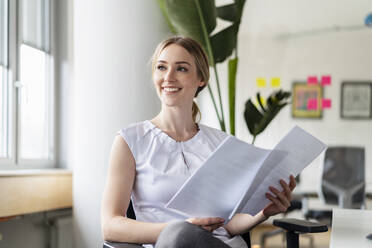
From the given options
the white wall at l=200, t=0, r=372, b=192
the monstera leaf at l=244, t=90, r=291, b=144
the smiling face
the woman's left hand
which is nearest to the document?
the woman's left hand

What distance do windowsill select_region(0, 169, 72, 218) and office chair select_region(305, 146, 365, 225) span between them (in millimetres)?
2542

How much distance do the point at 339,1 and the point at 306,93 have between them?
1.21m

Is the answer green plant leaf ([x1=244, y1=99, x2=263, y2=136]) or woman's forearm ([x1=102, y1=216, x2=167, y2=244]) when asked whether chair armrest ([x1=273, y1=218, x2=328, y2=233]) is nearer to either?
woman's forearm ([x1=102, y1=216, x2=167, y2=244])

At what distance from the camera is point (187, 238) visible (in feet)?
3.46

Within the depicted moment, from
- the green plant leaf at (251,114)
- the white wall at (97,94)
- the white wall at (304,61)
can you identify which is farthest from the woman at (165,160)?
the white wall at (304,61)

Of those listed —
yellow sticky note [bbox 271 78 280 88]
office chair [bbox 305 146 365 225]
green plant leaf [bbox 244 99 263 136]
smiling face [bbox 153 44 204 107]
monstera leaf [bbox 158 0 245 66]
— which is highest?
monstera leaf [bbox 158 0 245 66]

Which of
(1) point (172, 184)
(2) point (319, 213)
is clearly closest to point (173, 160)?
(1) point (172, 184)

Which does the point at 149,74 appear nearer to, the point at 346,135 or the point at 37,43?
the point at 37,43

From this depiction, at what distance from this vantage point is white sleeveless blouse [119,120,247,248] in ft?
5.10

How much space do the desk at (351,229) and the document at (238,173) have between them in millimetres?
206

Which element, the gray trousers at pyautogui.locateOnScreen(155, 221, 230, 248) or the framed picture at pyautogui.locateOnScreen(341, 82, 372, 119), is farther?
the framed picture at pyautogui.locateOnScreen(341, 82, 372, 119)

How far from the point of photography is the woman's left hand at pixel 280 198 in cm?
141

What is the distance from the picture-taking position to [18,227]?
2.68 m

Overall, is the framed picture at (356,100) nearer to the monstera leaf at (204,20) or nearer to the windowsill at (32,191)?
the monstera leaf at (204,20)
